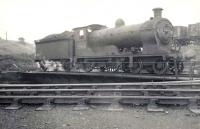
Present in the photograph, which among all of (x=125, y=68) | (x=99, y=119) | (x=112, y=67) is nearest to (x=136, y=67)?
(x=125, y=68)

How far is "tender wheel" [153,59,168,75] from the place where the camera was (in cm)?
1322

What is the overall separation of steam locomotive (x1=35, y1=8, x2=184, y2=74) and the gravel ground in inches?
A: 213

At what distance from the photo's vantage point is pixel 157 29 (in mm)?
13711

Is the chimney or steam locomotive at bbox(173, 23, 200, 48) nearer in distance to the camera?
the chimney

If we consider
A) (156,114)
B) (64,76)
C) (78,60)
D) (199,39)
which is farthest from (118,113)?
(199,39)

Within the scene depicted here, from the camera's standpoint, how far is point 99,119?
617cm

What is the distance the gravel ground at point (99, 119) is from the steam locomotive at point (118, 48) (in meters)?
5.41

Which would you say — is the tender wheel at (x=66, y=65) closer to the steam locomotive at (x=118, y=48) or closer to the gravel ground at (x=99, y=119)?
the steam locomotive at (x=118, y=48)

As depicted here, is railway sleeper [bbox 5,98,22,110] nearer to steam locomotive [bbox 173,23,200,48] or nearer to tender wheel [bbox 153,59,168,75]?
tender wheel [bbox 153,59,168,75]

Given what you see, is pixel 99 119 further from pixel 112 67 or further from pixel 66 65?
pixel 66 65

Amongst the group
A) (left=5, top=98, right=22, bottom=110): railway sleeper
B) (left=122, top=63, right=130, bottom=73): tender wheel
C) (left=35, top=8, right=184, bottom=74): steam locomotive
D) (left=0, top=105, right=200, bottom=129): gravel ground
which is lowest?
(left=0, top=105, right=200, bottom=129): gravel ground

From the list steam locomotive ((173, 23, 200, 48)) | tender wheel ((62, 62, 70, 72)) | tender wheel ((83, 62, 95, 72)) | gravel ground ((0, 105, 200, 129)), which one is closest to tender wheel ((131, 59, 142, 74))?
tender wheel ((83, 62, 95, 72))

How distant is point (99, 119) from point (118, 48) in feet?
33.1

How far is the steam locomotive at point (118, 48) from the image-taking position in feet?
45.0
